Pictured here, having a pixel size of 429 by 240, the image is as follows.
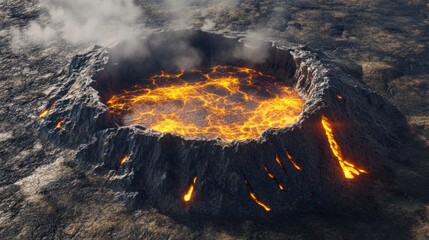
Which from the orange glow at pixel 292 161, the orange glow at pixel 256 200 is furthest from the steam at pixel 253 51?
the orange glow at pixel 256 200

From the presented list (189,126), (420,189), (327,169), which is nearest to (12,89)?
(189,126)

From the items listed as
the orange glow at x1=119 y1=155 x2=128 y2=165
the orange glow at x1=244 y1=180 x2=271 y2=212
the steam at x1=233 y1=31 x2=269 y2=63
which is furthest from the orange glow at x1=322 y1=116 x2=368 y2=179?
the orange glow at x1=119 y1=155 x2=128 y2=165

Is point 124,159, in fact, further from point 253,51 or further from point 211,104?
point 253,51

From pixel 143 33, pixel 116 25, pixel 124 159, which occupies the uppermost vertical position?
pixel 143 33

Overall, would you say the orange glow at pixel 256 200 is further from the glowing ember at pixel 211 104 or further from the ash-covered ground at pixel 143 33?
the glowing ember at pixel 211 104

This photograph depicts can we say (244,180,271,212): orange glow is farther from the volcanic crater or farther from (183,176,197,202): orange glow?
(183,176,197,202): orange glow

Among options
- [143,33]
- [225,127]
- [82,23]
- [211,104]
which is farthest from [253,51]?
[82,23]
